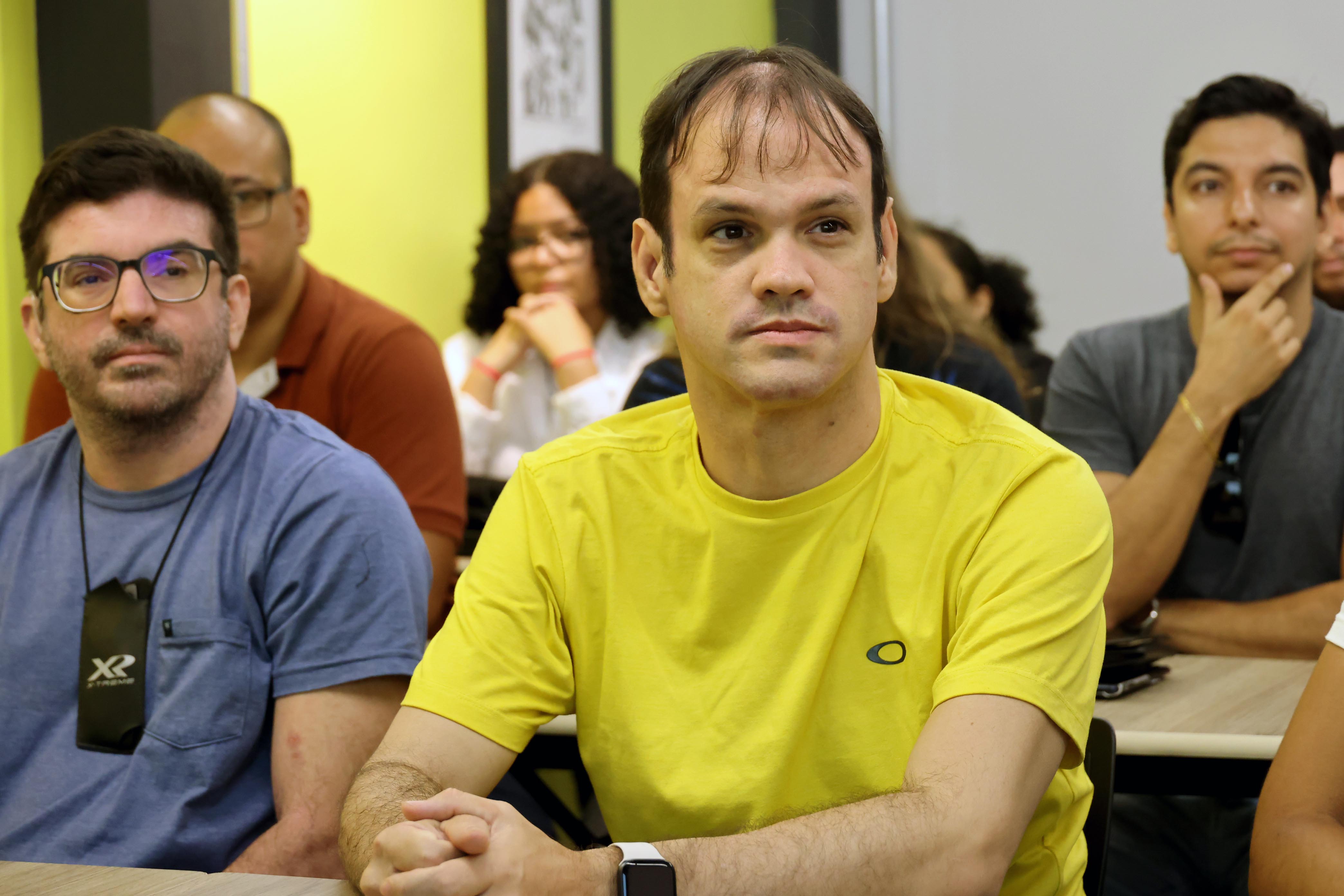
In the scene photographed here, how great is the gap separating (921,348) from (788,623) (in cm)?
133

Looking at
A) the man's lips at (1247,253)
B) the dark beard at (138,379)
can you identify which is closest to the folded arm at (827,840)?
the dark beard at (138,379)

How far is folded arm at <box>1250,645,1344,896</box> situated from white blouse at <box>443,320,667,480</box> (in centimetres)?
255

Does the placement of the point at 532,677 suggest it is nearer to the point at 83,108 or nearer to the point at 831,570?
the point at 831,570

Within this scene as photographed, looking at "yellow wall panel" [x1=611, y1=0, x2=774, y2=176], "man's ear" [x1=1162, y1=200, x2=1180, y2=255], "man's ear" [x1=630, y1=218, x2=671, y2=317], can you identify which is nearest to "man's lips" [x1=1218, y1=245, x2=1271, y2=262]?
"man's ear" [x1=1162, y1=200, x2=1180, y2=255]

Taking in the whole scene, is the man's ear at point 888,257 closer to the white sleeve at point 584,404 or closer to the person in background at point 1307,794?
the person in background at point 1307,794

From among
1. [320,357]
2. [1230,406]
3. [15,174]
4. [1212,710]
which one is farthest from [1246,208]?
[15,174]

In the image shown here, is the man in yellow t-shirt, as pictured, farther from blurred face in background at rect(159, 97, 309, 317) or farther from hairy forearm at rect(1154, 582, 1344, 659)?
blurred face in background at rect(159, 97, 309, 317)

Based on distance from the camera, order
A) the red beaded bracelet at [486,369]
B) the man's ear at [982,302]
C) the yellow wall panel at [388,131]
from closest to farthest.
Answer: the yellow wall panel at [388,131]
the red beaded bracelet at [486,369]
the man's ear at [982,302]

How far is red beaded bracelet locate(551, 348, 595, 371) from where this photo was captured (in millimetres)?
3846

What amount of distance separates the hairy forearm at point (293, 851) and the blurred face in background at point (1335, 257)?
289 centimetres

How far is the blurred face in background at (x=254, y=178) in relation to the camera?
275cm

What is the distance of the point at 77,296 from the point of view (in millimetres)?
1802

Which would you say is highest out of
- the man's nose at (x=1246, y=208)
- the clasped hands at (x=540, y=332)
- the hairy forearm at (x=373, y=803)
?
the man's nose at (x=1246, y=208)

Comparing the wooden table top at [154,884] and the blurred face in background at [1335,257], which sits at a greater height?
the blurred face in background at [1335,257]
